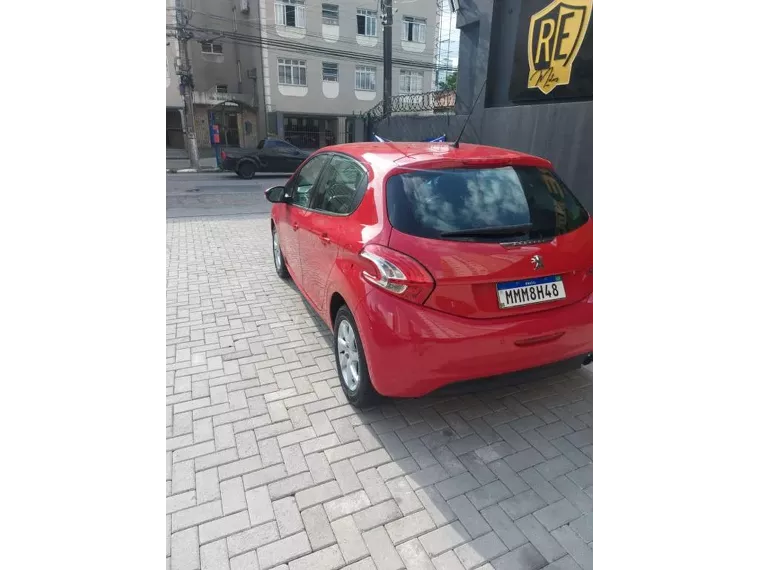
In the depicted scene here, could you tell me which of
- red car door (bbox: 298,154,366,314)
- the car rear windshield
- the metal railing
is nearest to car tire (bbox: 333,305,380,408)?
red car door (bbox: 298,154,366,314)

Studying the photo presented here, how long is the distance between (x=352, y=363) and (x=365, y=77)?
97.1ft

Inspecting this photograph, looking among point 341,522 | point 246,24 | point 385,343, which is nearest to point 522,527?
point 341,522

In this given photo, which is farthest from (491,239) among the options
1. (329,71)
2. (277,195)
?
(329,71)

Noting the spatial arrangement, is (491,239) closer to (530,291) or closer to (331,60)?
(530,291)

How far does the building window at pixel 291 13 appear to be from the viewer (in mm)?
25750

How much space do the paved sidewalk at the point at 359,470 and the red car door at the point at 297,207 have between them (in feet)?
2.91

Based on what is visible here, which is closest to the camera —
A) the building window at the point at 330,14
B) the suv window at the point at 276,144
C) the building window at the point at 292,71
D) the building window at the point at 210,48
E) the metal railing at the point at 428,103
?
the metal railing at the point at 428,103

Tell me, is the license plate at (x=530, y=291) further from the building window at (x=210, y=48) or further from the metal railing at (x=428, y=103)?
the building window at (x=210, y=48)

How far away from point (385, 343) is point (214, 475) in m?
1.14

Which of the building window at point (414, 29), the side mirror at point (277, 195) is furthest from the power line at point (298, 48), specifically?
the side mirror at point (277, 195)

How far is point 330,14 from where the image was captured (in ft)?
88.1

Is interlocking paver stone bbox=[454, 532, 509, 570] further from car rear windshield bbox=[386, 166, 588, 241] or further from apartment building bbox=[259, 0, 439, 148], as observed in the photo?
apartment building bbox=[259, 0, 439, 148]

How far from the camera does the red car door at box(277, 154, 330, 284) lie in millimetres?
3859
